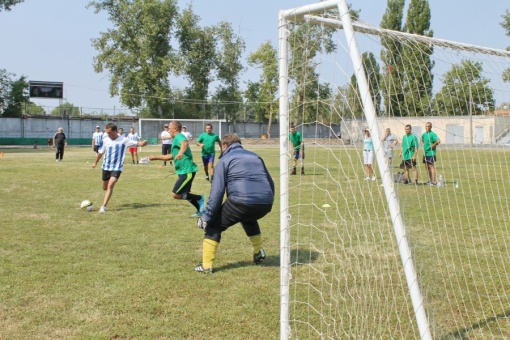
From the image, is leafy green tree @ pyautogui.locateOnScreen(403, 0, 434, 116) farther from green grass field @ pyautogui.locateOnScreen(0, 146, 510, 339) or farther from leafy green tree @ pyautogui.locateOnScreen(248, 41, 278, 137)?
leafy green tree @ pyautogui.locateOnScreen(248, 41, 278, 137)

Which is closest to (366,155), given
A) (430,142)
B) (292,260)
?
(430,142)

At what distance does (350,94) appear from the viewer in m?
4.23

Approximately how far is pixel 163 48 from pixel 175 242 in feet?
190

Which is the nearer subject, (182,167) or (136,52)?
(182,167)

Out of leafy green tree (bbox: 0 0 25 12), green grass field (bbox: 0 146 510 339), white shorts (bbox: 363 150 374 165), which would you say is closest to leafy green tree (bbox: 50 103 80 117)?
leafy green tree (bbox: 0 0 25 12)

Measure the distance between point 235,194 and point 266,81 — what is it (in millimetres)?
62629

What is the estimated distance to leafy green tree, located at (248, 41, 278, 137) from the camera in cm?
6603

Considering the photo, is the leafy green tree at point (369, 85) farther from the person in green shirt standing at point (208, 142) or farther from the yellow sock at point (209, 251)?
the person in green shirt standing at point (208, 142)

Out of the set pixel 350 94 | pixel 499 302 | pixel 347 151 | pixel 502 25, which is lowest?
pixel 499 302

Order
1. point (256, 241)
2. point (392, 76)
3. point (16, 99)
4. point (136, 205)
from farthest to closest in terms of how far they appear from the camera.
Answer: point (16, 99) < point (136, 205) < point (256, 241) < point (392, 76)

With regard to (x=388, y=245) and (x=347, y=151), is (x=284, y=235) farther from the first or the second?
(x=388, y=245)

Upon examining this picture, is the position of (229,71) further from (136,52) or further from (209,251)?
(209,251)

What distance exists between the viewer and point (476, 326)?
4.68 meters

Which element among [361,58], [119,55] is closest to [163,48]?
[119,55]
